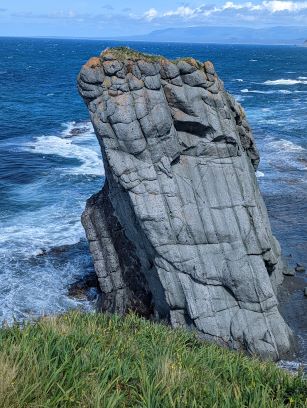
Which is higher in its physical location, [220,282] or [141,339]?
[141,339]

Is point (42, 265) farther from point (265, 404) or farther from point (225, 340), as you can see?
point (265, 404)

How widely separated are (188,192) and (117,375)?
14.7 meters

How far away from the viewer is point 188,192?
24.8 meters

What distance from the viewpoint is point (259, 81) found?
13612 cm

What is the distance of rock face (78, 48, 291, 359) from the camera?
23.8 metres

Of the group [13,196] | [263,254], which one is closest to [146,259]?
[263,254]

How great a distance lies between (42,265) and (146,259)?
28.7ft

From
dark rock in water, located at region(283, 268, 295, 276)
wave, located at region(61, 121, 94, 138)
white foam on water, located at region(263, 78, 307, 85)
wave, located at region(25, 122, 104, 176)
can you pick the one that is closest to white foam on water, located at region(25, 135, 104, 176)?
wave, located at region(25, 122, 104, 176)

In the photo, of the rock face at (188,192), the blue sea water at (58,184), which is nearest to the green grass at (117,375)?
the rock face at (188,192)

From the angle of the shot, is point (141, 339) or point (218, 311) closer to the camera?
point (141, 339)

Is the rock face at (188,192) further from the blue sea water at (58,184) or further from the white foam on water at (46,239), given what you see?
the blue sea water at (58,184)

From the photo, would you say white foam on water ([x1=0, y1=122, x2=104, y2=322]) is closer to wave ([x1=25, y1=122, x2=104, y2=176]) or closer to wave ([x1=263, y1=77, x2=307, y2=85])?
wave ([x1=25, y1=122, x2=104, y2=176])

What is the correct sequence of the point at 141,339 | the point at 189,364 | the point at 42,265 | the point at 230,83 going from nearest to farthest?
the point at 189,364, the point at 141,339, the point at 42,265, the point at 230,83

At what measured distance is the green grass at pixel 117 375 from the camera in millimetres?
9469
